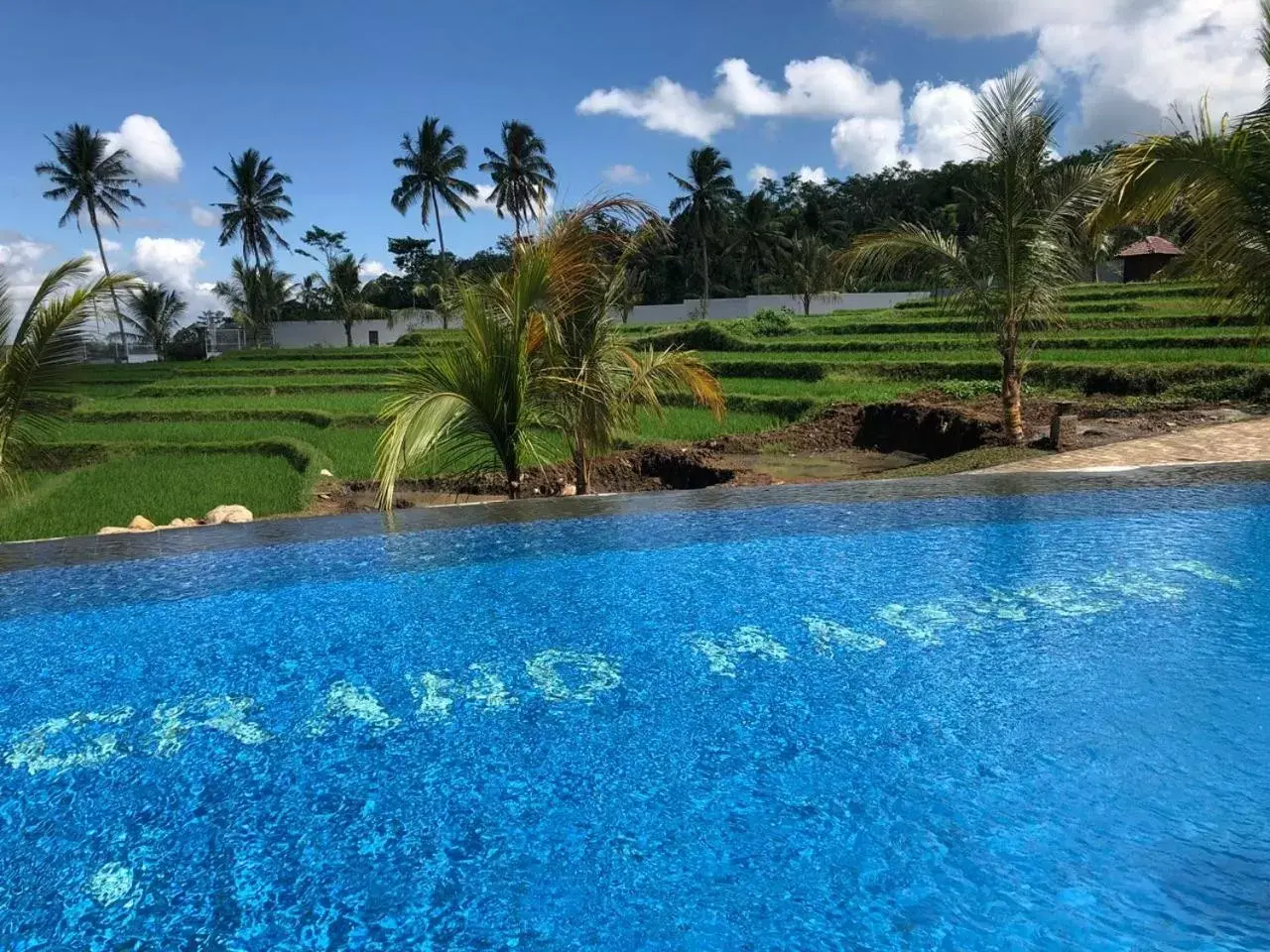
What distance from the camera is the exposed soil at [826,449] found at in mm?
12398

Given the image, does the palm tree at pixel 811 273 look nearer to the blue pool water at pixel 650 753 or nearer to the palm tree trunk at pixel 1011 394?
the palm tree trunk at pixel 1011 394

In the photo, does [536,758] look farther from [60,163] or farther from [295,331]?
[60,163]

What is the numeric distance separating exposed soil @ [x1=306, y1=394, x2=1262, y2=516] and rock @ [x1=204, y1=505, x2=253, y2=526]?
3.27 ft

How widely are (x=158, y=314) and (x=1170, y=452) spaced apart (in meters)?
45.5

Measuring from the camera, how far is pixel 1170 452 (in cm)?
1047

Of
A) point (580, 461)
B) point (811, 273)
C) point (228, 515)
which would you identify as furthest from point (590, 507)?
point (811, 273)

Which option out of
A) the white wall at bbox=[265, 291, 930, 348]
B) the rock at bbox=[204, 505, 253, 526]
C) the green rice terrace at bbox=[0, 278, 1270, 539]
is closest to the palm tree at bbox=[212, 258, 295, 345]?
the white wall at bbox=[265, 291, 930, 348]

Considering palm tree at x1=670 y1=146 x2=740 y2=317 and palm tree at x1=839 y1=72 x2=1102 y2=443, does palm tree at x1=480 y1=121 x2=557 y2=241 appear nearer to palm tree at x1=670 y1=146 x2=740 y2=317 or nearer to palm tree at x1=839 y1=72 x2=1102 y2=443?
palm tree at x1=670 y1=146 x2=740 y2=317

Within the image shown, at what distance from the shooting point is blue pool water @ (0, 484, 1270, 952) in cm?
283

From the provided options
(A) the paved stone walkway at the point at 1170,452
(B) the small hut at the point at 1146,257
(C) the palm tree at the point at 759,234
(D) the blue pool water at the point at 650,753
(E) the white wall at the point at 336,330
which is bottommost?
(D) the blue pool water at the point at 650,753

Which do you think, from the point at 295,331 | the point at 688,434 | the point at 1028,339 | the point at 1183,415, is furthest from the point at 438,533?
the point at 295,331

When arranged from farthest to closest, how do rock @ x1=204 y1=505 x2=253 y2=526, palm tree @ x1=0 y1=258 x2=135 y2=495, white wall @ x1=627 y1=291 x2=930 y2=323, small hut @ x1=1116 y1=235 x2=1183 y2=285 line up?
1. white wall @ x1=627 y1=291 x2=930 y2=323
2. small hut @ x1=1116 y1=235 x2=1183 y2=285
3. rock @ x1=204 y1=505 x2=253 y2=526
4. palm tree @ x1=0 y1=258 x2=135 y2=495

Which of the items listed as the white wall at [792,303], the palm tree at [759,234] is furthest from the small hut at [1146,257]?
the palm tree at [759,234]

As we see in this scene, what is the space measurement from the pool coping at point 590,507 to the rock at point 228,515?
1596 mm
